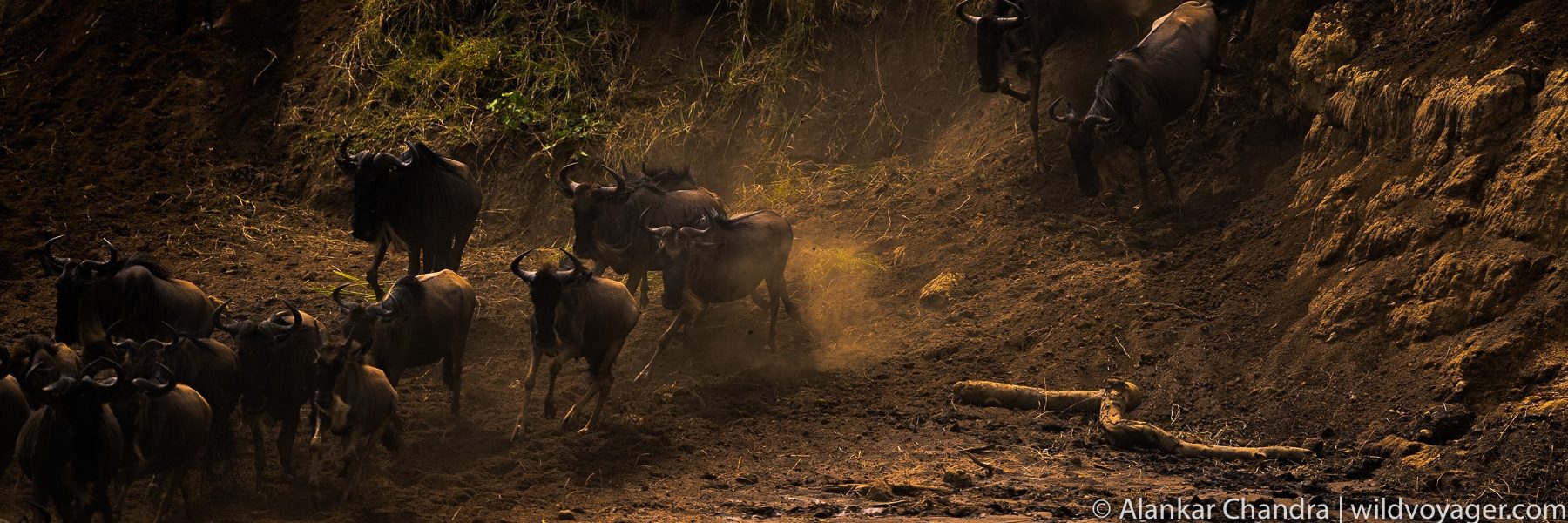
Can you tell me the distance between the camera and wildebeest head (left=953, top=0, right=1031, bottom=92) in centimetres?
1245

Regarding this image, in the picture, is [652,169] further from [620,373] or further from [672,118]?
[672,118]

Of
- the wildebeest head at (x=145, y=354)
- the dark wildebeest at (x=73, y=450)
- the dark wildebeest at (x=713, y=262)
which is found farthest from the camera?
the dark wildebeest at (x=713, y=262)

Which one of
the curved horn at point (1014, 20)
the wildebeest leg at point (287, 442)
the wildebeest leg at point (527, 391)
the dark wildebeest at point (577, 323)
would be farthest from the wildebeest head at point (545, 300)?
the curved horn at point (1014, 20)

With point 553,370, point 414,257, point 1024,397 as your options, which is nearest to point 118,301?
point 414,257

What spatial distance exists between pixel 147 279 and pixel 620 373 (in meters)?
3.49

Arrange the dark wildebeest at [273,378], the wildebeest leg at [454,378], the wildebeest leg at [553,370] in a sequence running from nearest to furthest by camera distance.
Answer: the dark wildebeest at [273,378], the wildebeest leg at [553,370], the wildebeest leg at [454,378]

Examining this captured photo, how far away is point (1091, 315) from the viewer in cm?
1070

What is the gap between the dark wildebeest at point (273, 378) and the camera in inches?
337

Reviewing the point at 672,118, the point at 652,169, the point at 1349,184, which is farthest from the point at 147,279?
the point at 1349,184

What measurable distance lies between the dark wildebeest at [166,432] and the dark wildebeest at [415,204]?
2.93m

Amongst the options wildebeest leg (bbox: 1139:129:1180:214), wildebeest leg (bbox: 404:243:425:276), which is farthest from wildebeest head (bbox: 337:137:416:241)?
wildebeest leg (bbox: 1139:129:1180:214)

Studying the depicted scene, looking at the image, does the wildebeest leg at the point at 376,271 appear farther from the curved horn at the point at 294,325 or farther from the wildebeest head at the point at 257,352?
the wildebeest head at the point at 257,352

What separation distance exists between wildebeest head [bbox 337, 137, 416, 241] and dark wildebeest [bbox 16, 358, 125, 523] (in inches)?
149

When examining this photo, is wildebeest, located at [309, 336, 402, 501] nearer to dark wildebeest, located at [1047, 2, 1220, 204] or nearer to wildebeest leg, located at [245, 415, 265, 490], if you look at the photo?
wildebeest leg, located at [245, 415, 265, 490]
